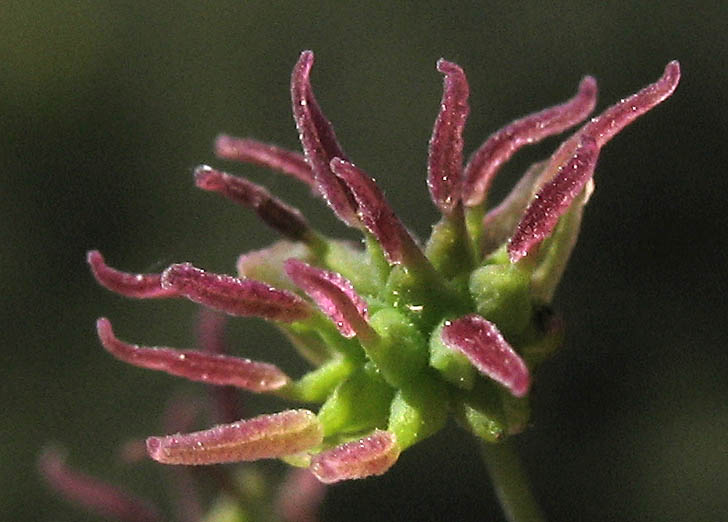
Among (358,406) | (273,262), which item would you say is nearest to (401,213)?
(273,262)

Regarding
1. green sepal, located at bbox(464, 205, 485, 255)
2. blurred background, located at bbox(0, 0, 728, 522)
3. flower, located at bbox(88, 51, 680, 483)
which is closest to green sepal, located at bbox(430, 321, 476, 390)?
flower, located at bbox(88, 51, 680, 483)

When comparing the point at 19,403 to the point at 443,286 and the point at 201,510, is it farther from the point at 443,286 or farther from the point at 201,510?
the point at 443,286

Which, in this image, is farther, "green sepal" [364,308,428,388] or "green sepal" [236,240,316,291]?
"green sepal" [236,240,316,291]

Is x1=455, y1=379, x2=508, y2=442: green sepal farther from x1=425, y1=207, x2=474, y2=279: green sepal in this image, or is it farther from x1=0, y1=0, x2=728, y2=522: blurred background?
x1=0, y1=0, x2=728, y2=522: blurred background

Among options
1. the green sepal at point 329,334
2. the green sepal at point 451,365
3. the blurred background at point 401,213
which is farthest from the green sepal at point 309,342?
the blurred background at point 401,213

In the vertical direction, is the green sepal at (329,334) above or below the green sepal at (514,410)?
above

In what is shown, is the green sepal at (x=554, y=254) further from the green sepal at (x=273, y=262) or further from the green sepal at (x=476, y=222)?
the green sepal at (x=273, y=262)

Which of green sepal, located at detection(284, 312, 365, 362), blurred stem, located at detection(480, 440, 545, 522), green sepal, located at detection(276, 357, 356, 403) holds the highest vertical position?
green sepal, located at detection(284, 312, 365, 362)
